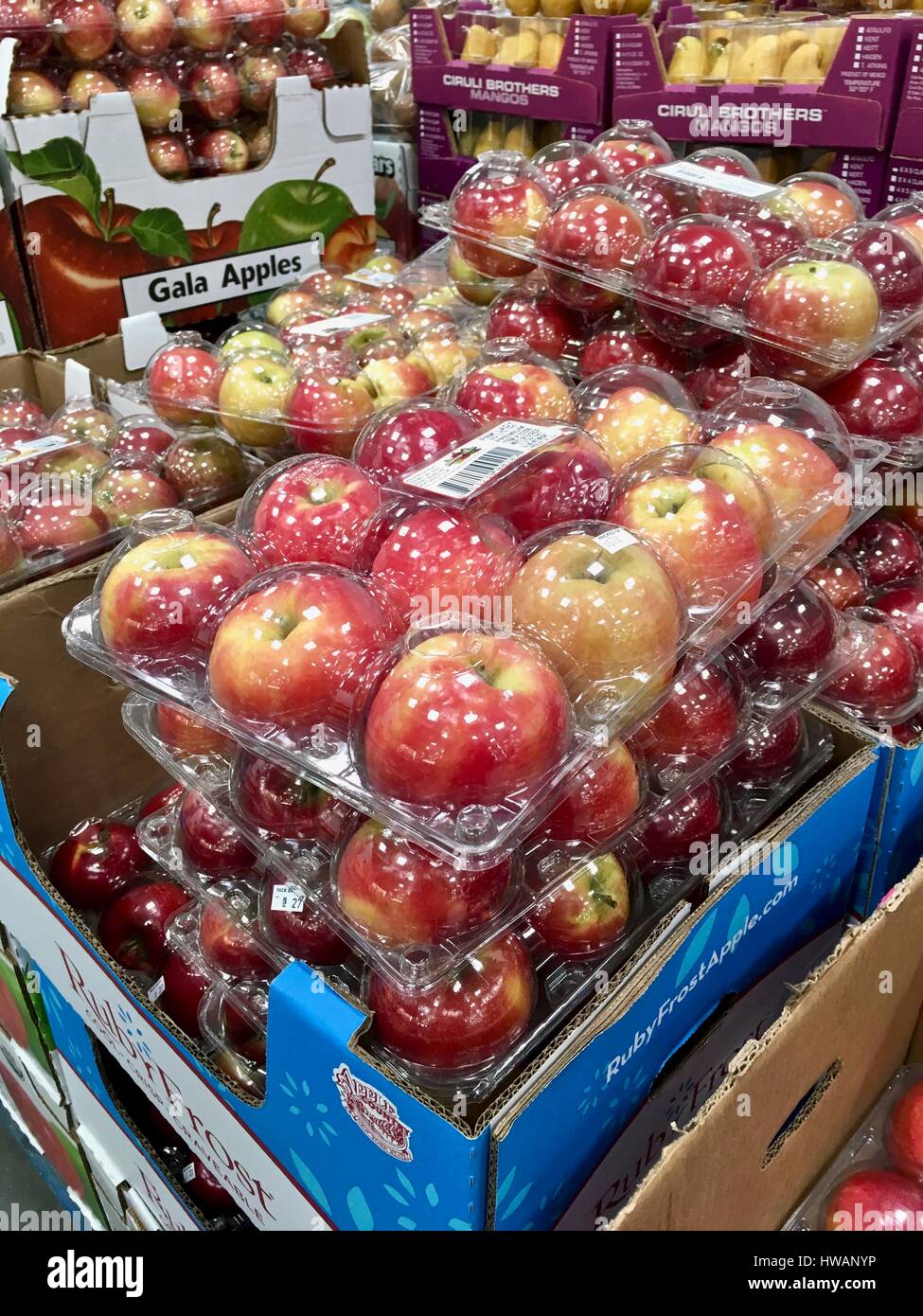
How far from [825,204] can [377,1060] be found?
53.0 inches

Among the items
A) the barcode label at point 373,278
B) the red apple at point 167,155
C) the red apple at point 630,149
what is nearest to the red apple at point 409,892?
the red apple at point 630,149

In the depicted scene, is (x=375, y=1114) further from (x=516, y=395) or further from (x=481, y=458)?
(x=516, y=395)

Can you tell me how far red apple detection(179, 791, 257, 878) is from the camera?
0.97 m

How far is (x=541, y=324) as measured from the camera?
1477 millimetres

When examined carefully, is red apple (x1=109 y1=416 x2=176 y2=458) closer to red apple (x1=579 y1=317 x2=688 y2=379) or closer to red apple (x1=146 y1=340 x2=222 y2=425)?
red apple (x1=146 y1=340 x2=222 y2=425)

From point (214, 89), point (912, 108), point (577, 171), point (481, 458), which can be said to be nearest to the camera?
point (481, 458)

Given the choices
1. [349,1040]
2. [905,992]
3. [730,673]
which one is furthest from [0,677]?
[905,992]

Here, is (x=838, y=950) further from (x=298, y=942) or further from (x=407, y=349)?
(x=407, y=349)

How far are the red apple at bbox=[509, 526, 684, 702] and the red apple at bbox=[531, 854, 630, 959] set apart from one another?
0.16 meters

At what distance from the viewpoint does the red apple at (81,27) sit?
2102 millimetres

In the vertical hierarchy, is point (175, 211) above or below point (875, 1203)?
above

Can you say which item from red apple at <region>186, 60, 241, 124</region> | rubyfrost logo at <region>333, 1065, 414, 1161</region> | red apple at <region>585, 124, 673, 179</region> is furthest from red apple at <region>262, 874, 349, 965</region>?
red apple at <region>186, 60, 241, 124</region>

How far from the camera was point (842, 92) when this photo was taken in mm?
1858

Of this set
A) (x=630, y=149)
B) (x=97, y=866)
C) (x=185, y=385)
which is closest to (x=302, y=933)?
(x=97, y=866)
